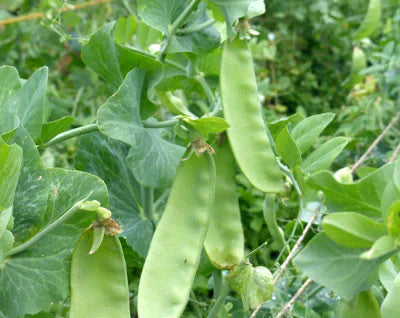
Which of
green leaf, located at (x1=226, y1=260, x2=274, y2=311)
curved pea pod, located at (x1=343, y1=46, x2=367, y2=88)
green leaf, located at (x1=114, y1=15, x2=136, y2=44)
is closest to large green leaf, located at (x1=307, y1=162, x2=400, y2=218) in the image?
green leaf, located at (x1=226, y1=260, x2=274, y2=311)

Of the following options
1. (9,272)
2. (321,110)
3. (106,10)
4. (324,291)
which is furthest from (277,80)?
(9,272)

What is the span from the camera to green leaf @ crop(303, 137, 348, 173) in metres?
0.87

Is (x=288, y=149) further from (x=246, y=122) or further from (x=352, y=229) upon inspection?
(x=352, y=229)

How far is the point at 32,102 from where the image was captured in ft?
2.91

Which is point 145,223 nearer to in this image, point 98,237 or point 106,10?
point 98,237

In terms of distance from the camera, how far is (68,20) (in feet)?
6.32

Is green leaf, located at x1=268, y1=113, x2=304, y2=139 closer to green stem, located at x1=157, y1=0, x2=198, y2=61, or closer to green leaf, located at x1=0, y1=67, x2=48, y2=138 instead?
green stem, located at x1=157, y1=0, x2=198, y2=61

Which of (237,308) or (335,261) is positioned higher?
(335,261)

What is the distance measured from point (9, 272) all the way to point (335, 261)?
0.41 meters

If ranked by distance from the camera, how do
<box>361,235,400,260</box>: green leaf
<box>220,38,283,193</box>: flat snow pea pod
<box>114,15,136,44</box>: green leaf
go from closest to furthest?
1. <box>361,235,400,260</box>: green leaf
2. <box>220,38,283,193</box>: flat snow pea pod
3. <box>114,15,136,44</box>: green leaf

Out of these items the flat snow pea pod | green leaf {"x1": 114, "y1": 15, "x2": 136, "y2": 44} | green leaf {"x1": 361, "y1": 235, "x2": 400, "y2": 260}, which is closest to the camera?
green leaf {"x1": 361, "y1": 235, "x2": 400, "y2": 260}

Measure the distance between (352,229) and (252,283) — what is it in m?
0.25

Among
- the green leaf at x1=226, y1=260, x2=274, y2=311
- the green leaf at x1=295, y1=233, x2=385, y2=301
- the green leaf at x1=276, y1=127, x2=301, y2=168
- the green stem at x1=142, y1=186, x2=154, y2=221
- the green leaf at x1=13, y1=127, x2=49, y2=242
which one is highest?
the green leaf at x1=295, y1=233, x2=385, y2=301

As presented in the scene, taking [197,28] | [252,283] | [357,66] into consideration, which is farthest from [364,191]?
[357,66]
